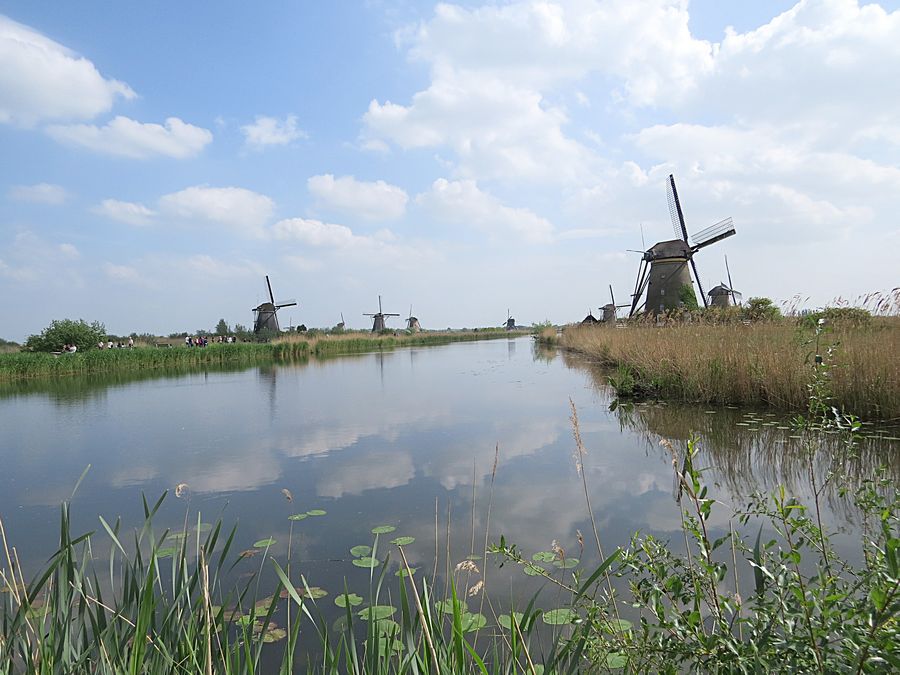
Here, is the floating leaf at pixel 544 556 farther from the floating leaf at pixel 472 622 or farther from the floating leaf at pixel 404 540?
the floating leaf at pixel 404 540

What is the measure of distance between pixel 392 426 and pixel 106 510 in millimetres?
3568

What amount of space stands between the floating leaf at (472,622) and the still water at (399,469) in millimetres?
286

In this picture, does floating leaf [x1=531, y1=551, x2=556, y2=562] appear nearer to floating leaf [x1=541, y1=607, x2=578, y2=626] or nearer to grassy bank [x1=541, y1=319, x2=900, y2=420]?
floating leaf [x1=541, y1=607, x2=578, y2=626]

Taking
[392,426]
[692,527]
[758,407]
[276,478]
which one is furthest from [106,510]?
[758,407]

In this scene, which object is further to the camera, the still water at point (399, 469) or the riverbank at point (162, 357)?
the riverbank at point (162, 357)

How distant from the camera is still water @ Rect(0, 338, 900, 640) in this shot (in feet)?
10.4

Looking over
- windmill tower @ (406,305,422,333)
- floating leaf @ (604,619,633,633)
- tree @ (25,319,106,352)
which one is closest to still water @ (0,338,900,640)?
floating leaf @ (604,619,633,633)

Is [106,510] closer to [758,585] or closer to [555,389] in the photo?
[758,585]

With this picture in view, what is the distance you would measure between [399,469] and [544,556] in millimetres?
2292

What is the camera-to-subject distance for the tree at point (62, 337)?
81.6 ft

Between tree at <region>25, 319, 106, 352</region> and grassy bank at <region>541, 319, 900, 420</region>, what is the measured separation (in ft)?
87.8

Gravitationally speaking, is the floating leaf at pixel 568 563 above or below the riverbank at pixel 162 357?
below

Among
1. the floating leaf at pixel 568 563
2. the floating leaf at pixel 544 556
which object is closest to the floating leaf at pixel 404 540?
the floating leaf at pixel 544 556

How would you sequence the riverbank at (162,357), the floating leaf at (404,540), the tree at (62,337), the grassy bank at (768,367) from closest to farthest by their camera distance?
the floating leaf at (404,540), the grassy bank at (768,367), the riverbank at (162,357), the tree at (62,337)
